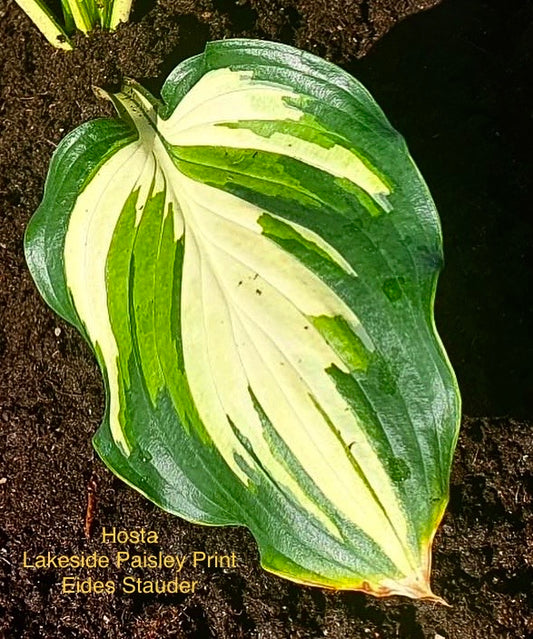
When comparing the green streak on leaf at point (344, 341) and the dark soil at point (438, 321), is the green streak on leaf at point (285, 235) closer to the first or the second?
the green streak on leaf at point (344, 341)

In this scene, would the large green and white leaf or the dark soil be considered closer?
the large green and white leaf

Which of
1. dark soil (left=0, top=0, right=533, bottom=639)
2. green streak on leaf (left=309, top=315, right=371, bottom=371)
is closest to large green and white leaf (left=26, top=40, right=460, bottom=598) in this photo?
green streak on leaf (left=309, top=315, right=371, bottom=371)

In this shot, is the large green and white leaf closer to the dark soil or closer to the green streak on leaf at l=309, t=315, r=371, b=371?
the green streak on leaf at l=309, t=315, r=371, b=371

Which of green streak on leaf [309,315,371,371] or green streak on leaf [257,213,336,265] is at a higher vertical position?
green streak on leaf [257,213,336,265]

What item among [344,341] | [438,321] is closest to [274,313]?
[344,341]

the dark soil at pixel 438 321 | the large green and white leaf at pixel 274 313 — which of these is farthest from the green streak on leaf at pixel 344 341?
the dark soil at pixel 438 321

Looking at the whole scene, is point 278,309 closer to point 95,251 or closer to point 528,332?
point 95,251

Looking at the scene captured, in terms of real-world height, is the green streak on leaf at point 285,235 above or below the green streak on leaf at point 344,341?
above

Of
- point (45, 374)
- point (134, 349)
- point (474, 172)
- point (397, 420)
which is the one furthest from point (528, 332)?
point (45, 374)
